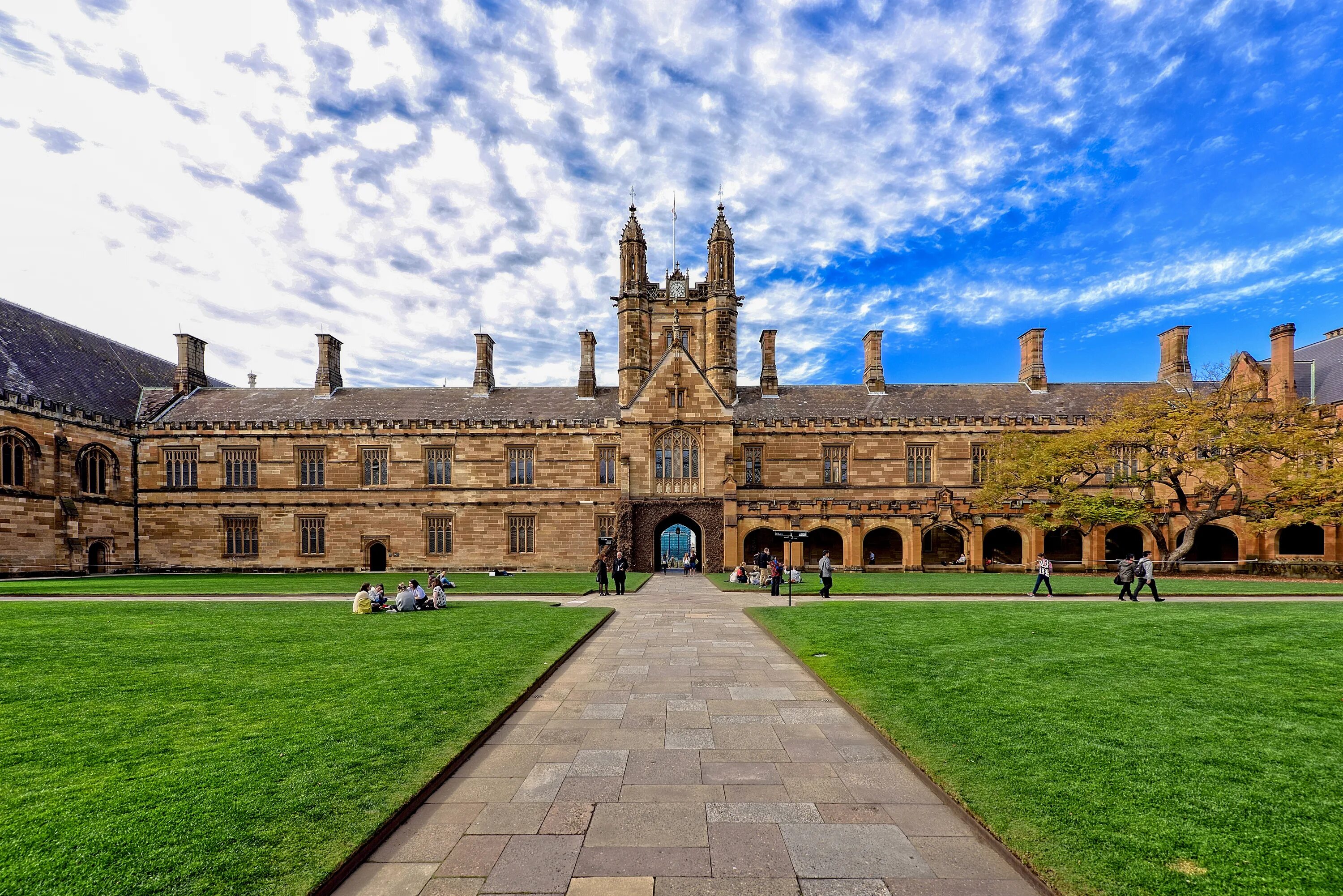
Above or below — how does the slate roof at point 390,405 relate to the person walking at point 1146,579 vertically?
above

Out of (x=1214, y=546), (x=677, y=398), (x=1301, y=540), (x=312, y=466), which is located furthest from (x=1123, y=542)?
(x=312, y=466)

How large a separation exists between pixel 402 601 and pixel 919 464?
1184 inches

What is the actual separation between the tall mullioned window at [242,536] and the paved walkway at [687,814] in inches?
1405

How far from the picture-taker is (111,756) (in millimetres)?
5379

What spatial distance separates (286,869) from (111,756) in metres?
3.31

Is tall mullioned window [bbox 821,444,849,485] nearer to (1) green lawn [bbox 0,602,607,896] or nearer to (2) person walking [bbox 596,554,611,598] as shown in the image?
(2) person walking [bbox 596,554,611,598]

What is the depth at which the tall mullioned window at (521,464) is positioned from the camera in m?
35.2

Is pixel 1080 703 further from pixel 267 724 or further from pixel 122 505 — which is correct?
pixel 122 505

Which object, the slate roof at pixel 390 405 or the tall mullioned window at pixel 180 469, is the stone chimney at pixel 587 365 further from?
the tall mullioned window at pixel 180 469

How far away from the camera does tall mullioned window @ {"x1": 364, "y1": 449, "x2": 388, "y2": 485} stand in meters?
35.2

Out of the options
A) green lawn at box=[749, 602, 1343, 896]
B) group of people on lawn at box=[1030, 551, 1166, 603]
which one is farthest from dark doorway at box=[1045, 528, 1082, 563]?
green lawn at box=[749, 602, 1343, 896]

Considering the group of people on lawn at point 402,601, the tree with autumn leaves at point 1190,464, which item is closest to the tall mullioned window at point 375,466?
the group of people on lawn at point 402,601

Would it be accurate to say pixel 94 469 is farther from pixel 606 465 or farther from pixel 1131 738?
pixel 1131 738

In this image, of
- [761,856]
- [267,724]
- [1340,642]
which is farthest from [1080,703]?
[267,724]
